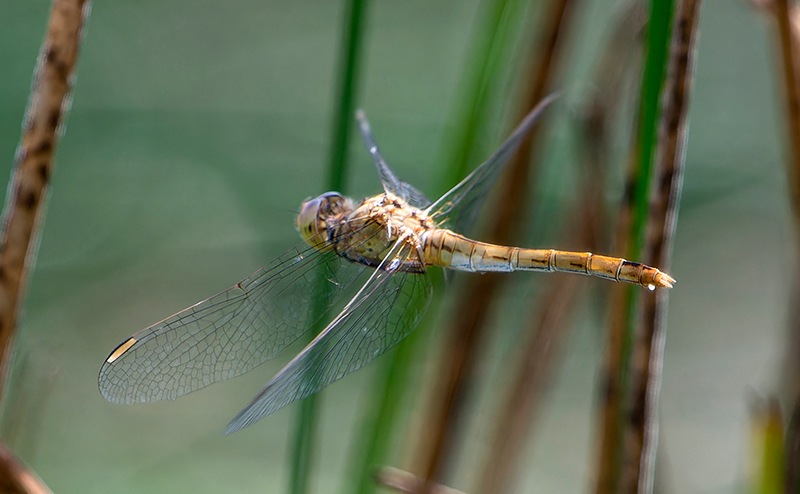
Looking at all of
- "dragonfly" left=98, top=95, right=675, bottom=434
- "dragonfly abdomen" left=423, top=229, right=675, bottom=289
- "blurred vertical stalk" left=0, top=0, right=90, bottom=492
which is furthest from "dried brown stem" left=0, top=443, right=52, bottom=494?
"dragonfly abdomen" left=423, top=229, right=675, bottom=289

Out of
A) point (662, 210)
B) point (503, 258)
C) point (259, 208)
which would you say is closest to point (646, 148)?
point (662, 210)

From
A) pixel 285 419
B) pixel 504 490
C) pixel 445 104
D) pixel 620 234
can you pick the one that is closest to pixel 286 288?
pixel 620 234

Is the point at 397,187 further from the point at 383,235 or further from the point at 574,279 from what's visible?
the point at 574,279

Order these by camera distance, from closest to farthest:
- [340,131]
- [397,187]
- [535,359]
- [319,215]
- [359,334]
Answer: [340,131], [359,334], [319,215], [397,187], [535,359]

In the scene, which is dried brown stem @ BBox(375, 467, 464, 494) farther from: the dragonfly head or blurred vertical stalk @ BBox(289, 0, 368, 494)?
the dragonfly head

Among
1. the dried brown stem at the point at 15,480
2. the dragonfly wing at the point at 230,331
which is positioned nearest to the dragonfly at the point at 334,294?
the dragonfly wing at the point at 230,331

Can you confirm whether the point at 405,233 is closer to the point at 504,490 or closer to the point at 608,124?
the point at 608,124
